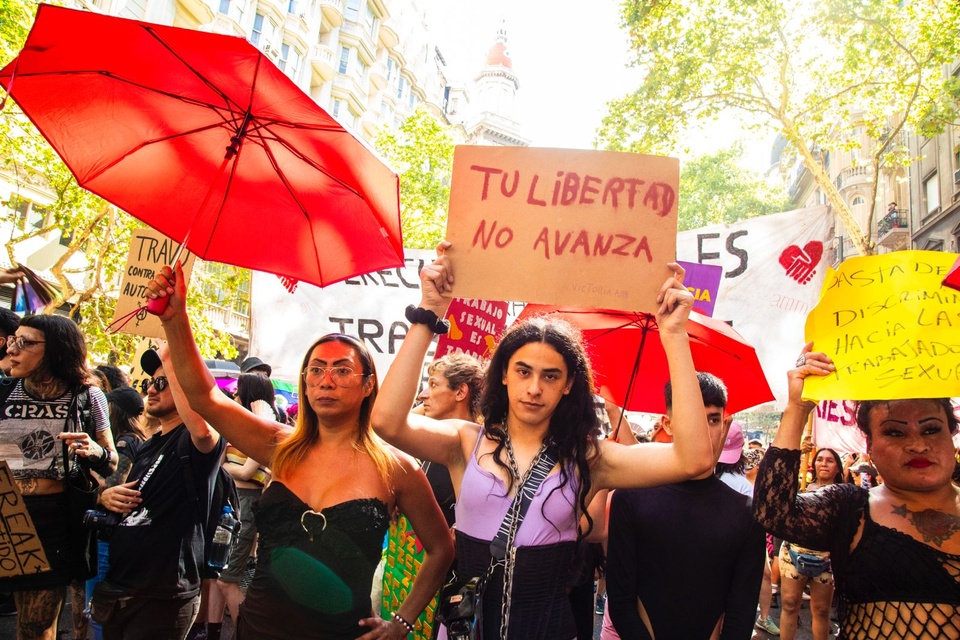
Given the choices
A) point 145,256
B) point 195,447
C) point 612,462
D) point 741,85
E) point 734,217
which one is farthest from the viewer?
point 734,217

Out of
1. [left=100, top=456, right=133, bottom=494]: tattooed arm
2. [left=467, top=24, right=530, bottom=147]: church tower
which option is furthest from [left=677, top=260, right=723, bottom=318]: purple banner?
[left=467, top=24, right=530, bottom=147]: church tower

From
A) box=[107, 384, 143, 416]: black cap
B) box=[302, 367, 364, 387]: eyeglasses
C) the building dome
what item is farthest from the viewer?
the building dome

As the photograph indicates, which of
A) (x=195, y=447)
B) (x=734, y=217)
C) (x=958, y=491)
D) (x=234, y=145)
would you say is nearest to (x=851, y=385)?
(x=958, y=491)

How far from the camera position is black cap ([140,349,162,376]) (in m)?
3.32

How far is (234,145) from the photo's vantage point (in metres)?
2.59

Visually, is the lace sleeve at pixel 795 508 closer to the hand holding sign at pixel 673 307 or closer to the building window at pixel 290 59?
the hand holding sign at pixel 673 307

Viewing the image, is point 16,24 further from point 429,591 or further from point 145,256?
point 429,591

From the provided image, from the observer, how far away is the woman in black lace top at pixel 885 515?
197 cm

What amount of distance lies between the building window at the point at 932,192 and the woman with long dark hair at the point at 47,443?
86.6ft

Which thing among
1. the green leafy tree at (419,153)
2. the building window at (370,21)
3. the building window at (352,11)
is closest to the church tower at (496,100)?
the building window at (370,21)

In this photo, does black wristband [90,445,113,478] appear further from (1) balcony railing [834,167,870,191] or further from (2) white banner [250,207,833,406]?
(1) balcony railing [834,167,870,191]

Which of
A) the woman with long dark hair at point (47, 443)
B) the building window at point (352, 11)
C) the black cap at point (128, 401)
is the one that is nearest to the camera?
the woman with long dark hair at point (47, 443)

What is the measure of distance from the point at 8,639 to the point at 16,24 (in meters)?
9.20

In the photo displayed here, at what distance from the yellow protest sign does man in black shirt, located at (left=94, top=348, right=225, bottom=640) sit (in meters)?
2.60
